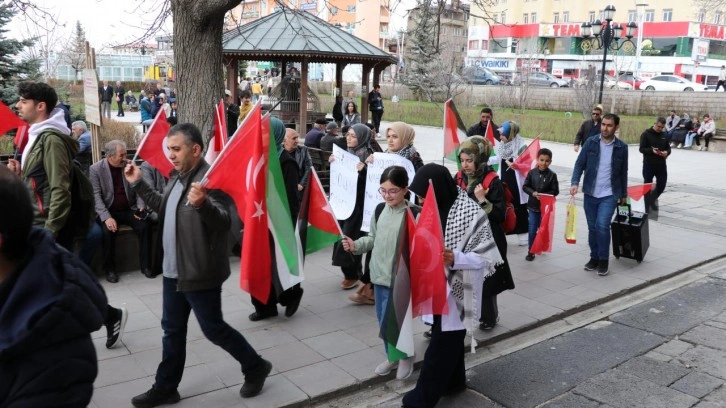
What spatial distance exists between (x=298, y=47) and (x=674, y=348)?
15303 millimetres

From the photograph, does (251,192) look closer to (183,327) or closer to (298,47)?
(183,327)

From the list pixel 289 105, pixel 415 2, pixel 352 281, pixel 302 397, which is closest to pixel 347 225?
pixel 352 281

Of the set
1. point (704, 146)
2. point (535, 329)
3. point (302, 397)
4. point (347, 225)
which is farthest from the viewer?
point (704, 146)

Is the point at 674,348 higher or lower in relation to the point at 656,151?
lower

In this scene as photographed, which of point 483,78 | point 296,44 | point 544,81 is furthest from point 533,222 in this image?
point 483,78

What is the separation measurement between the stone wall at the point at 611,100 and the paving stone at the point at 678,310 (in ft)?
81.3

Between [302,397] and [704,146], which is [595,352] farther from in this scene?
[704,146]

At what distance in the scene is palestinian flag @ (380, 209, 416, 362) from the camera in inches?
170

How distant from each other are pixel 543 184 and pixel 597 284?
1475 millimetres

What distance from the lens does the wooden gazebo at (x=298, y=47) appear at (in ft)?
61.6

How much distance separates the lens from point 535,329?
594 centimetres

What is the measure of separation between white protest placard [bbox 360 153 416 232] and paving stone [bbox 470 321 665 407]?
188 cm

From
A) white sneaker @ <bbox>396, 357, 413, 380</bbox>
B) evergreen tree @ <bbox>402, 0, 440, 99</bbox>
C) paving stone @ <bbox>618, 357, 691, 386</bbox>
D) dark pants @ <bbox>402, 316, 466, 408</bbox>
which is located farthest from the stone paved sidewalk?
evergreen tree @ <bbox>402, 0, 440, 99</bbox>

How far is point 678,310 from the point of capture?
6.54m
